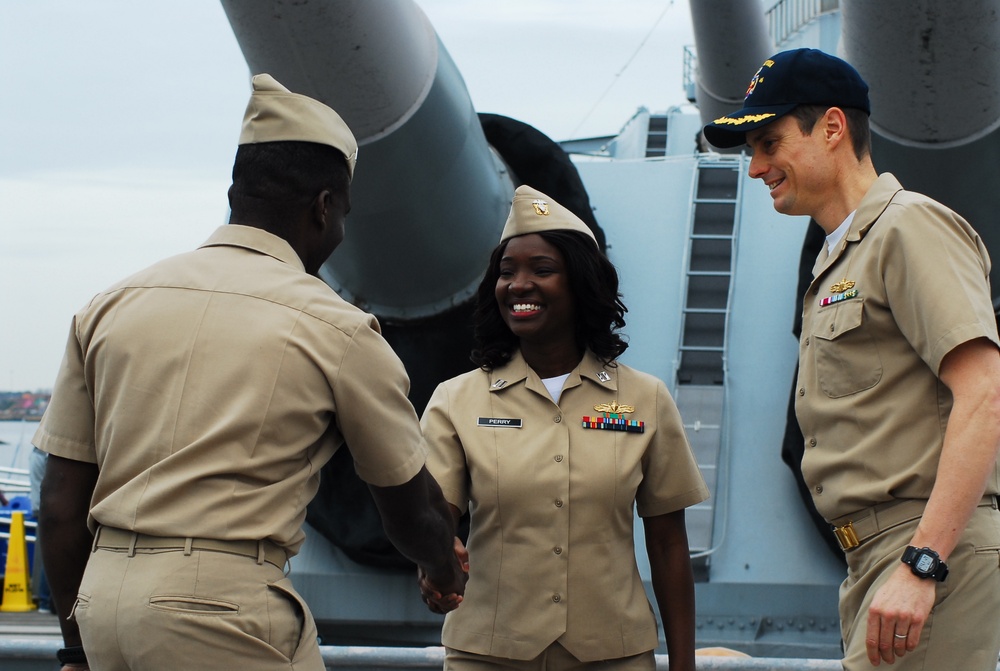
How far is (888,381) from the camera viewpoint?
218 cm

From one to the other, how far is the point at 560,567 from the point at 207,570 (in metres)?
0.85

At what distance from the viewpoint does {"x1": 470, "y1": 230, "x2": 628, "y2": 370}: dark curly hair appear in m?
2.79

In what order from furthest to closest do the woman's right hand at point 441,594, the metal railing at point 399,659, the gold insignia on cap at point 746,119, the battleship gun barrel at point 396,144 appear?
the battleship gun barrel at point 396,144, the metal railing at point 399,659, the woman's right hand at point 441,594, the gold insignia on cap at point 746,119

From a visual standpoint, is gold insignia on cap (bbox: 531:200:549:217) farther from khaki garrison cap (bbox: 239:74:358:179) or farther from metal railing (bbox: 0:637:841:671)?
metal railing (bbox: 0:637:841:671)

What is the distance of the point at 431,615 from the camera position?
170 inches

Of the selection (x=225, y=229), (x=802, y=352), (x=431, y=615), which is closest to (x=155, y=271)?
(x=225, y=229)

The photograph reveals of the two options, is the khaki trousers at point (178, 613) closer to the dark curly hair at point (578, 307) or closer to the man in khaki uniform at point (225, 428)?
the man in khaki uniform at point (225, 428)

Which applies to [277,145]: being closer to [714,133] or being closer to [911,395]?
[714,133]

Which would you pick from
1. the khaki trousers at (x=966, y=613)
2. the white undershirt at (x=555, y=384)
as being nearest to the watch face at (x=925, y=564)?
the khaki trousers at (x=966, y=613)

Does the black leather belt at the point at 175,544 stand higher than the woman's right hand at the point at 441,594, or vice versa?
the black leather belt at the point at 175,544

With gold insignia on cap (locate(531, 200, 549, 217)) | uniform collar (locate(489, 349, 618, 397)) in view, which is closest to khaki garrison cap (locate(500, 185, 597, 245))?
gold insignia on cap (locate(531, 200, 549, 217))

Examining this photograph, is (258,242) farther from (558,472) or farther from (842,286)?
(842,286)

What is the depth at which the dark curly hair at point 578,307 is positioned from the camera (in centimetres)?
279

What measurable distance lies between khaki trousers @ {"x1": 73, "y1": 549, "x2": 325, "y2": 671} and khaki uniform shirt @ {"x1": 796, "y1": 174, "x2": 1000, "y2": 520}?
1001 millimetres
